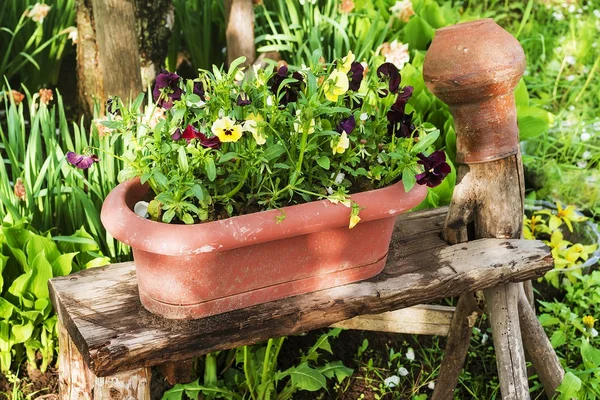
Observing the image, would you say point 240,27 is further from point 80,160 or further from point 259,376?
point 80,160

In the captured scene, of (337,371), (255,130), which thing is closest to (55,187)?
(337,371)

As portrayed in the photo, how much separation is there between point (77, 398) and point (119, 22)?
1.32 metres

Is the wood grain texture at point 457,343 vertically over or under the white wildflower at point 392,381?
over

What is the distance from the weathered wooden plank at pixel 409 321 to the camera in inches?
79.6

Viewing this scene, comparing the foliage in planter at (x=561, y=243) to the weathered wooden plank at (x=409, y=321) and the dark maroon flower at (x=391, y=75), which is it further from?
the dark maroon flower at (x=391, y=75)

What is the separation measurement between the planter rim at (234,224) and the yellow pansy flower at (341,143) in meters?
0.10

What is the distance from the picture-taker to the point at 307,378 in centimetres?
212

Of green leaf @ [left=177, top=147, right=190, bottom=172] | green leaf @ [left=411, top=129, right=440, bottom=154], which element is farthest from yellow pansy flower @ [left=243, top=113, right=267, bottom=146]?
green leaf @ [left=411, top=129, right=440, bottom=154]

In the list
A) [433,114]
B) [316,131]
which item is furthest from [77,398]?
[433,114]

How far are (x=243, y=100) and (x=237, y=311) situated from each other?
Result: 0.42m

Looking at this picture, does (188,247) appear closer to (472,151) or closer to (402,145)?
(402,145)

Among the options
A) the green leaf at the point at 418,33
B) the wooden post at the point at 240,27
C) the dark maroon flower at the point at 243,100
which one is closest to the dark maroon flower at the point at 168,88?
the dark maroon flower at the point at 243,100

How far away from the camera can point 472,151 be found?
179cm

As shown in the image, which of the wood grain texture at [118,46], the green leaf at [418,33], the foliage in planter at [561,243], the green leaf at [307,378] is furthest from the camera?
the green leaf at [418,33]
